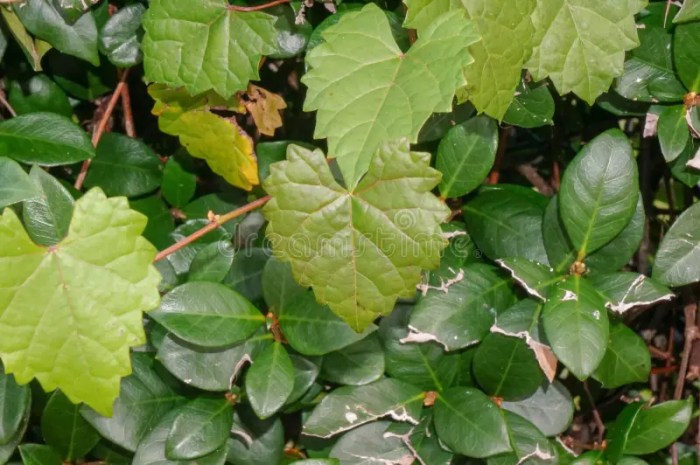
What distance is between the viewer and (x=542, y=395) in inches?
48.4

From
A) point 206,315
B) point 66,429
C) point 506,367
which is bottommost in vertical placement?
point 66,429

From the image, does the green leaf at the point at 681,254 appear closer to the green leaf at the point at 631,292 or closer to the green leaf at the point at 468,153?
the green leaf at the point at 631,292

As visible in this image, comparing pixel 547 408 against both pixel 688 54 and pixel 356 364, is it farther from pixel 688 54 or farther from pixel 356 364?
pixel 688 54

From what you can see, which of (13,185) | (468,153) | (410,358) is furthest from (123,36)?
(410,358)

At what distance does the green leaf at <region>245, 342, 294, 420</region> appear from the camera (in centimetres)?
110

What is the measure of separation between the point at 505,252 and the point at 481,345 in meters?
0.15

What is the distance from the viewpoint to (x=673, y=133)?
118 centimetres

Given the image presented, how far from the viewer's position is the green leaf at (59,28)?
46.4 inches

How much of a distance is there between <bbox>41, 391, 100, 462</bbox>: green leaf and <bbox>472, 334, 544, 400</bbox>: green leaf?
2.02 feet

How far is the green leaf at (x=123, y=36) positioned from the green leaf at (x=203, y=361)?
1.50 ft

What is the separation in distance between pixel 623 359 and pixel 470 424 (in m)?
0.26

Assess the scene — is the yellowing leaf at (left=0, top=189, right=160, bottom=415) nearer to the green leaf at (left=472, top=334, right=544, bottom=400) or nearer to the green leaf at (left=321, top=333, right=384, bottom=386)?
the green leaf at (left=321, top=333, right=384, bottom=386)

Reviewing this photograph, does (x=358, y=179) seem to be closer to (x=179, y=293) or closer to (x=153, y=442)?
(x=179, y=293)

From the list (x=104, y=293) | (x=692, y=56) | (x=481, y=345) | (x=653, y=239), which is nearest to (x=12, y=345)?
(x=104, y=293)
